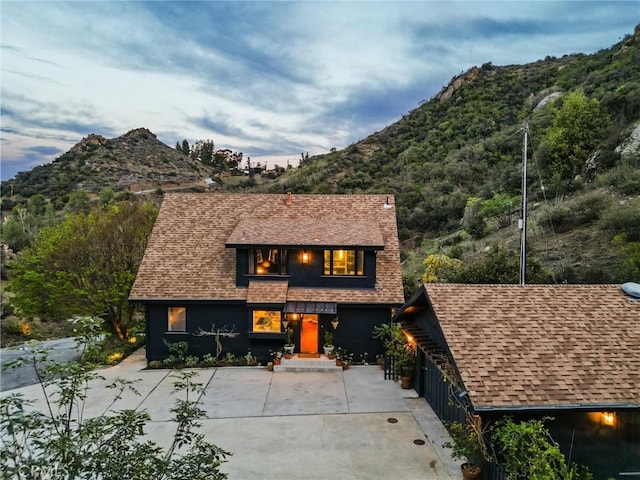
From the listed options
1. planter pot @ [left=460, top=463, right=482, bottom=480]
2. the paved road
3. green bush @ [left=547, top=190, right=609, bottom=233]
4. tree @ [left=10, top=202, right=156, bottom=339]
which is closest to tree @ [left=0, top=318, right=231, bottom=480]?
planter pot @ [left=460, top=463, right=482, bottom=480]

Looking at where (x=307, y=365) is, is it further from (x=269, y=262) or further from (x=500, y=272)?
(x=500, y=272)

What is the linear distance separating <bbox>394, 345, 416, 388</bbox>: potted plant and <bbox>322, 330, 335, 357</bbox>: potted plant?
3480mm

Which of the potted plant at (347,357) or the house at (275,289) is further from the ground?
the house at (275,289)

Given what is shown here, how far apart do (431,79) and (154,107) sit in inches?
1759

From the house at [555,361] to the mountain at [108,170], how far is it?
57.7 m

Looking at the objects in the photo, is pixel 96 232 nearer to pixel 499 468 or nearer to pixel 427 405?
pixel 427 405

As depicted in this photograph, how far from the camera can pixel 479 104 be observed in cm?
5438

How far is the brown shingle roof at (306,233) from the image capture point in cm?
1808

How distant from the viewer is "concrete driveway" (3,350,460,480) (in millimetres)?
10445

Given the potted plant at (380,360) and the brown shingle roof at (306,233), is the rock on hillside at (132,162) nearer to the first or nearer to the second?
the brown shingle roof at (306,233)

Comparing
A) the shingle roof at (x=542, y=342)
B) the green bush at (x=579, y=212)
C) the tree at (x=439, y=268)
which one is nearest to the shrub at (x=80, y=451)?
the shingle roof at (x=542, y=342)

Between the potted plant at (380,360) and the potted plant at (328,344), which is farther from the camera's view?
the potted plant at (328,344)

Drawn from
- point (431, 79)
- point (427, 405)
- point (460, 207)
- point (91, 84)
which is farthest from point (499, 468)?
point (431, 79)

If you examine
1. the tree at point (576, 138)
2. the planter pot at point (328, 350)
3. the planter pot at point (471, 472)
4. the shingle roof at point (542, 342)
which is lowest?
the planter pot at point (471, 472)
